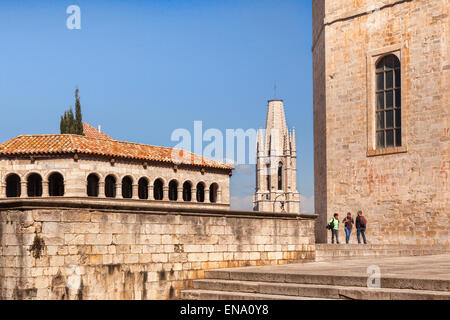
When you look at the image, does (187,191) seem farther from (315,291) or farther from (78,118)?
(315,291)

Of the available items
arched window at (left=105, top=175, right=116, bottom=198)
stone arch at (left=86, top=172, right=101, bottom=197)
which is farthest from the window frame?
arched window at (left=105, top=175, right=116, bottom=198)

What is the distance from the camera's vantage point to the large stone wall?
11.2 metres

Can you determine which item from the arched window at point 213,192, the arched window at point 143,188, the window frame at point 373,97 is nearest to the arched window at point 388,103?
the window frame at point 373,97

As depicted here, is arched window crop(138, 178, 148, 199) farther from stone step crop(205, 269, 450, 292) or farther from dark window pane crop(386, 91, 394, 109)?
stone step crop(205, 269, 450, 292)

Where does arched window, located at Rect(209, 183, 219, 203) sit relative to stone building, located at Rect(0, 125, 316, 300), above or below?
above

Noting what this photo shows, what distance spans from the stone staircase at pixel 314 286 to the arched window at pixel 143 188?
26.7 metres

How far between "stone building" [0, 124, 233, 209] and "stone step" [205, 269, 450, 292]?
78.6ft

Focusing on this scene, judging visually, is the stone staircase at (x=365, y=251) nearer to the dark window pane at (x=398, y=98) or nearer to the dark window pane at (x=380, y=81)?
the dark window pane at (x=398, y=98)

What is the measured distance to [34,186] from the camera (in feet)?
124

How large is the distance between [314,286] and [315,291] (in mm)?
231

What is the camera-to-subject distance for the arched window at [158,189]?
41062 mm

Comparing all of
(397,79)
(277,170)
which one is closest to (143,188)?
(397,79)

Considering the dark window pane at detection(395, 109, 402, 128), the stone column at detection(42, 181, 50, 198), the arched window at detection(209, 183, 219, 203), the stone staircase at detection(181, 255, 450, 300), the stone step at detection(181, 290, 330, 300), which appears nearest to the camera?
the stone staircase at detection(181, 255, 450, 300)
